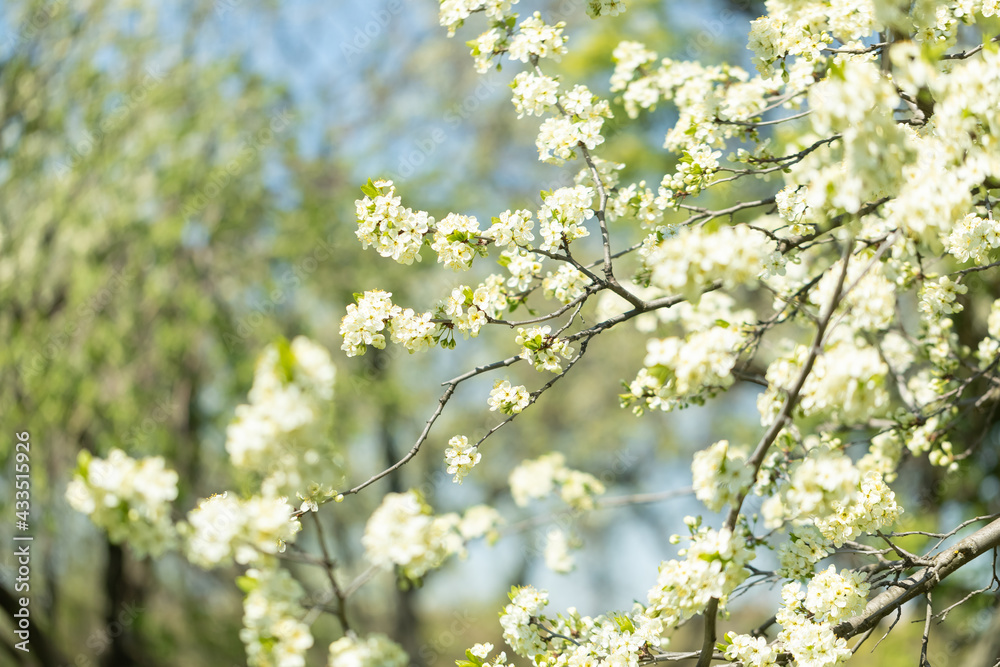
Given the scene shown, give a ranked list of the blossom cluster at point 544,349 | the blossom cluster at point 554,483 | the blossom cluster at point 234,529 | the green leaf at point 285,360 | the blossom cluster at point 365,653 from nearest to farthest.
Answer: the green leaf at point 285,360 → the blossom cluster at point 234,529 → the blossom cluster at point 365,653 → the blossom cluster at point 544,349 → the blossom cluster at point 554,483

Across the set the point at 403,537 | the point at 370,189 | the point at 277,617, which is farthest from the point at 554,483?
the point at 277,617

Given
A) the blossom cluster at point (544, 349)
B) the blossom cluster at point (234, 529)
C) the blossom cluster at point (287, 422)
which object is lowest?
the blossom cluster at point (234, 529)

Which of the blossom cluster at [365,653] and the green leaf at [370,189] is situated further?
the green leaf at [370,189]

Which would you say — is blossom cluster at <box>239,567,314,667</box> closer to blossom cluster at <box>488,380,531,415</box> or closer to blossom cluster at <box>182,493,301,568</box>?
blossom cluster at <box>182,493,301,568</box>

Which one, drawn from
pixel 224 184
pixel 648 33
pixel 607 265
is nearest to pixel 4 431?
pixel 224 184

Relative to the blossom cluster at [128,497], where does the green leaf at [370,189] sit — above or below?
above

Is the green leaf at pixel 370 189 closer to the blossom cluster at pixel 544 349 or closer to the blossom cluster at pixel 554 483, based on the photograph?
the blossom cluster at pixel 544 349

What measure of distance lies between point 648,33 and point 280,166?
480cm

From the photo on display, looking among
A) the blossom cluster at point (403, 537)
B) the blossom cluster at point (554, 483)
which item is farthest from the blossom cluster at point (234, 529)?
the blossom cluster at point (554, 483)

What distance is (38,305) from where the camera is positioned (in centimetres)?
530

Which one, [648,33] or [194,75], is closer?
[194,75]

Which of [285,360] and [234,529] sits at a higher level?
[285,360]

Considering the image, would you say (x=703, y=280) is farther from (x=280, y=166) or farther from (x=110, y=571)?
(x=280, y=166)

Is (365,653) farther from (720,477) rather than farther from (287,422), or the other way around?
(720,477)
